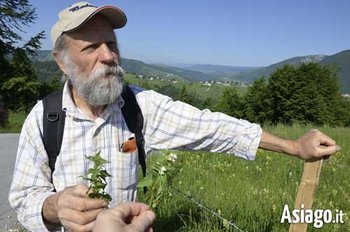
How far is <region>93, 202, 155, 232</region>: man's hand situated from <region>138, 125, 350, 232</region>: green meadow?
1.31m

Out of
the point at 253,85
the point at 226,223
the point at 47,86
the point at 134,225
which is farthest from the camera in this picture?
the point at 253,85

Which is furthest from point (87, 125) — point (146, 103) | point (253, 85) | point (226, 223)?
point (253, 85)

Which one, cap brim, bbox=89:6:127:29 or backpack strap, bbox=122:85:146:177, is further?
backpack strap, bbox=122:85:146:177

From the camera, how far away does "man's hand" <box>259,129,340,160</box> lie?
267 centimetres

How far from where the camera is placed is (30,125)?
8.93ft

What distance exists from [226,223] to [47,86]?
42758mm

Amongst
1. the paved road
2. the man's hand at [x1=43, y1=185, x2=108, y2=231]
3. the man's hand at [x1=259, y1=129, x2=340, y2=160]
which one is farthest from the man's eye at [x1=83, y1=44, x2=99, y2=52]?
the paved road

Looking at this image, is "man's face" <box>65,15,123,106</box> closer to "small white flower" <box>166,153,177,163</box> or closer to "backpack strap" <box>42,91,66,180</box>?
"backpack strap" <box>42,91,66,180</box>

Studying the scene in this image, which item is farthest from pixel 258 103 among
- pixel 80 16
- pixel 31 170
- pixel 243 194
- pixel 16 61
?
pixel 31 170

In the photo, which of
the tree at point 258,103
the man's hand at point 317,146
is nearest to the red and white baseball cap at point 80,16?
the man's hand at point 317,146

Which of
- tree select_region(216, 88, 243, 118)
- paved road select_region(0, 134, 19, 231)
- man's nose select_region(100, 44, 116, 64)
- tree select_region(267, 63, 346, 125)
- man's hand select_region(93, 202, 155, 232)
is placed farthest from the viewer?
tree select_region(216, 88, 243, 118)

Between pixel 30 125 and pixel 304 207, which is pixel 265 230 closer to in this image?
pixel 304 207

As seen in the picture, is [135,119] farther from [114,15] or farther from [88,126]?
[114,15]

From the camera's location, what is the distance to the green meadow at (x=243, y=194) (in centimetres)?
388
